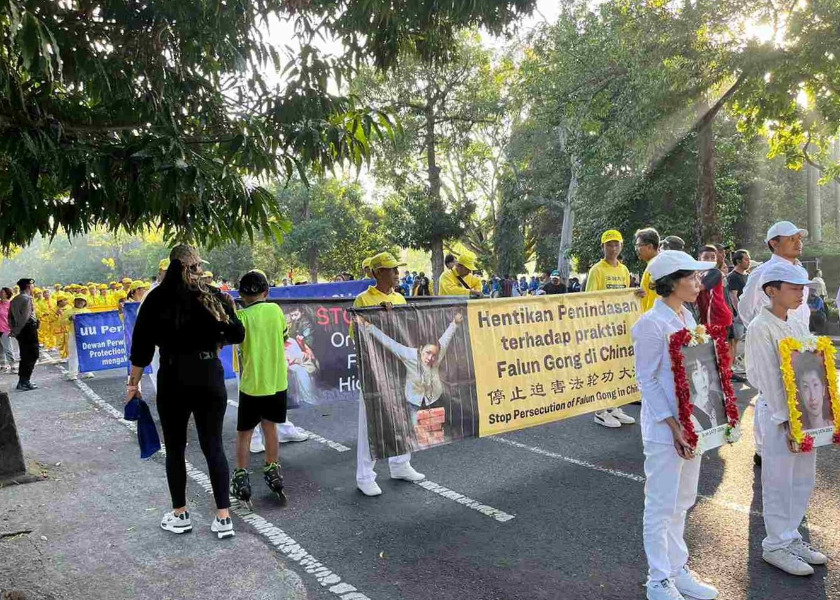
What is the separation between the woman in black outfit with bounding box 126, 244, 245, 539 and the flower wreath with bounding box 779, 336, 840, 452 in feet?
11.5

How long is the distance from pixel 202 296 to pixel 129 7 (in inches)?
77.9

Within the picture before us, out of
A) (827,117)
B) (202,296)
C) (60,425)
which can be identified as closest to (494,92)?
(827,117)

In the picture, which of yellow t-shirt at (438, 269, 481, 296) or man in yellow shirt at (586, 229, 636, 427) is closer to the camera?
man in yellow shirt at (586, 229, 636, 427)

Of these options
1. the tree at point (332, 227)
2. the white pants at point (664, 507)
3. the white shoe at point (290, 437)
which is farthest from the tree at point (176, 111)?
the tree at point (332, 227)

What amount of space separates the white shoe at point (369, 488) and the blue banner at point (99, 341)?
8931 mm

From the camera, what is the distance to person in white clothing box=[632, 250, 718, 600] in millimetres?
3434

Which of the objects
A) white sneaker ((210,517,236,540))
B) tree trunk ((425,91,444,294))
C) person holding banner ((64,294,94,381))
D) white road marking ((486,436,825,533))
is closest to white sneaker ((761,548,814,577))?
white road marking ((486,436,825,533))

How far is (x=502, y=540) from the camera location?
4430 millimetres

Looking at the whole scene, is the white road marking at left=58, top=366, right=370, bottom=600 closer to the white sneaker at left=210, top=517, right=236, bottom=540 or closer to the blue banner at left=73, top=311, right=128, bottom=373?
the white sneaker at left=210, top=517, right=236, bottom=540

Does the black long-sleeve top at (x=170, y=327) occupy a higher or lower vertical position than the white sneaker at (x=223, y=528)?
higher

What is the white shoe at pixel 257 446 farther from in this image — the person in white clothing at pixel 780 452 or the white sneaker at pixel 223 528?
the person in white clothing at pixel 780 452

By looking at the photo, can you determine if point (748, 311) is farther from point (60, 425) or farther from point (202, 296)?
point (60, 425)

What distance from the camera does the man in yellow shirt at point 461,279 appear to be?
27.6ft

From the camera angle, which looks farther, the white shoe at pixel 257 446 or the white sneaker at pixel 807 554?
the white shoe at pixel 257 446
